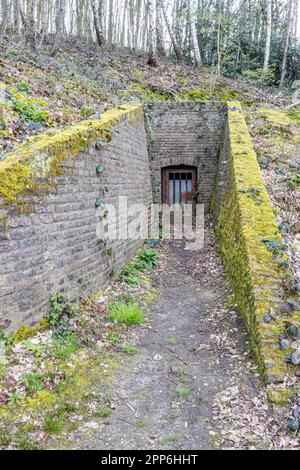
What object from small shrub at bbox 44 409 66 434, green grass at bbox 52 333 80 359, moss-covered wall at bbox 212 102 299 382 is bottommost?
small shrub at bbox 44 409 66 434

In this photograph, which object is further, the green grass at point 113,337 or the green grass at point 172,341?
the green grass at point 172,341

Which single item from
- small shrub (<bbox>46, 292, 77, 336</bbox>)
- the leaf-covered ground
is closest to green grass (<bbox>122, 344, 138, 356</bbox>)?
small shrub (<bbox>46, 292, 77, 336</bbox>)

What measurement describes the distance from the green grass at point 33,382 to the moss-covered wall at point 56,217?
0.57 metres

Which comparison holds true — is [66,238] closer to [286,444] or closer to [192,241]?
[286,444]

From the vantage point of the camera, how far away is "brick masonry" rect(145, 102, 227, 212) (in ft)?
36.6

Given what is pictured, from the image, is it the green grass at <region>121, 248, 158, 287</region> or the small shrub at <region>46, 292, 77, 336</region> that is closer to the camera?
the small shrub at <region>46, 292, 77, 336</region>

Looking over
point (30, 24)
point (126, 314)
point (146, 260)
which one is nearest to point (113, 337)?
point (126, 314)

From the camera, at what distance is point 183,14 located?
65.8 ft

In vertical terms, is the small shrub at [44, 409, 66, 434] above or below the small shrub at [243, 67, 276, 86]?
below

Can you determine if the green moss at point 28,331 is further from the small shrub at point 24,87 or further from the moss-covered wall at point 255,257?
the small shrub at point 24,87

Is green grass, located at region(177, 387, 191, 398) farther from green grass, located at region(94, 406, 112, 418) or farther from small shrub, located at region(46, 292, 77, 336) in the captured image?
small shrub, located at region(46, 292, 77, 336)

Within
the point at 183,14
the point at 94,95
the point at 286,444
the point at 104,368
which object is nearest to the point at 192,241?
the point at 94,95

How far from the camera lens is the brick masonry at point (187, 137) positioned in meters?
11.1

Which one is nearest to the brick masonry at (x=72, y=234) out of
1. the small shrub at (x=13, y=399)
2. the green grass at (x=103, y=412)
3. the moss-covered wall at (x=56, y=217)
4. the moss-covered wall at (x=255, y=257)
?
the moss-covered wall at (x=56, y=217)
